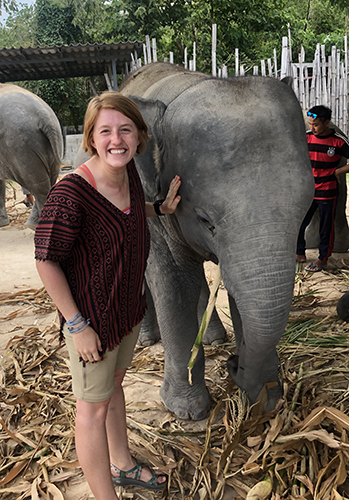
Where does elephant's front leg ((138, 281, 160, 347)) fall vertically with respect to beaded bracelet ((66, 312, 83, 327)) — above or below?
below

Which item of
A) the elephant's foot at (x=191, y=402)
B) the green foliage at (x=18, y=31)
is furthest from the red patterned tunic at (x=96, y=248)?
the green foliage at (x=18, y=31)

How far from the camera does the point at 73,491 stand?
71.0 inches

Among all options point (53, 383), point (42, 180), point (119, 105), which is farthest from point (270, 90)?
point (42, 180)

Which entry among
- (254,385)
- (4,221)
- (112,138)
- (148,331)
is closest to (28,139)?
(4,221)

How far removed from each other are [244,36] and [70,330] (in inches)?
555

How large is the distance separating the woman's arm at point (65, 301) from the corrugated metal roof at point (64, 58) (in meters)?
8.07

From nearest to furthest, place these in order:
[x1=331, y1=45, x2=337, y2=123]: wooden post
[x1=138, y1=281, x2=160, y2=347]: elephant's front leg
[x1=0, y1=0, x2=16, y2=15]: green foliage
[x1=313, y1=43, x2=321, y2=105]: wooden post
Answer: [x1=138, y1=281, x2=160, y2=347]: elephant's front leg, [x1=331, y1=45, x2=337, y2=123]: wooden post, [x1=313, y1=43, x2=321, y2=105]: wooden post, [x1=0, y1=0, x2=16, y2=15]: green foliage

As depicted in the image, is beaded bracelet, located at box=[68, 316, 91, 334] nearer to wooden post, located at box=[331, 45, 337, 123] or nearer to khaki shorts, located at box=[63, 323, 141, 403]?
khaki shorts, located at box=[63, 323, 141, 403]

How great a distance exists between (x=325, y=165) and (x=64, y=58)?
727cm

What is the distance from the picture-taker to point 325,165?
13.1ft

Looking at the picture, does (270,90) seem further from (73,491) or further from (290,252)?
(73,491)

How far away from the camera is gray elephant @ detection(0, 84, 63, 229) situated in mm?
4566

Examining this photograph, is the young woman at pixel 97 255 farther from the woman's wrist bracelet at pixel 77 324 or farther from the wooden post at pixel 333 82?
the wooden post at pixel 333 82

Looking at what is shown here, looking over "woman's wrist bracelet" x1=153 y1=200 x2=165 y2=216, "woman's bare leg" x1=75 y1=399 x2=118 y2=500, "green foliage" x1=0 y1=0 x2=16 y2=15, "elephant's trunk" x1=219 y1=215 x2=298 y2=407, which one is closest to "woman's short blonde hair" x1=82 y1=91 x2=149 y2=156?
"woman's wrist bracelet" x1=153 y1=200 x2=165 y2=216
